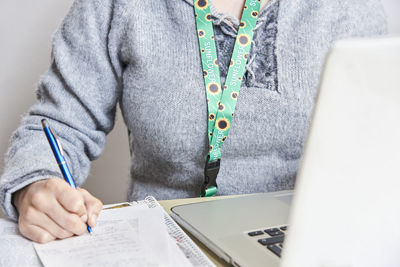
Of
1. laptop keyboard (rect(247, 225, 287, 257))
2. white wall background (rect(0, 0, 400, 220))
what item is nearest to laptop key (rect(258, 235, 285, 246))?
laptop keyboard (rect(247, 225, 287, 257))

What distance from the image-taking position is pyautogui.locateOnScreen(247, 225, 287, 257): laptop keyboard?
1.46ft

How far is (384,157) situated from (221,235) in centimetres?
24

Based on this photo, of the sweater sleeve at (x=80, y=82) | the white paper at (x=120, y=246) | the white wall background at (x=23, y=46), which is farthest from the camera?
the white wall background at (x=23, y=46)

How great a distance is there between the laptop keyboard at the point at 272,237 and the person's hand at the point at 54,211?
7.9 inches

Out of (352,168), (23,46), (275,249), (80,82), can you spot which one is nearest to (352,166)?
(352,168)

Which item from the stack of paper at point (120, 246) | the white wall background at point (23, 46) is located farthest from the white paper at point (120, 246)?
the white wall background at point (23, 46)

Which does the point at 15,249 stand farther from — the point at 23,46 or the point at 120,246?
the point at 23,46

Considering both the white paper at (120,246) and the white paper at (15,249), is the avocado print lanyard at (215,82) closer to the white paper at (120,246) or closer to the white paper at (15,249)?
the white paper at (120,246)

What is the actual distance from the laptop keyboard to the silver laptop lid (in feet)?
0.39

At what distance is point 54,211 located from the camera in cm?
50

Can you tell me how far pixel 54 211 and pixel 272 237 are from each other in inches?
10.3

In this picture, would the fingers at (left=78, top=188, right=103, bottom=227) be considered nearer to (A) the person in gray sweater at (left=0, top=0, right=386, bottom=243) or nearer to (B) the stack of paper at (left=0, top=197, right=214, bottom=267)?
(B) the stack of paper at (left=0, top=197, right=214, bottom=267)

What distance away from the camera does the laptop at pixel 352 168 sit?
271 mm

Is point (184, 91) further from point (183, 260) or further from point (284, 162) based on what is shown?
point (183, 260)
